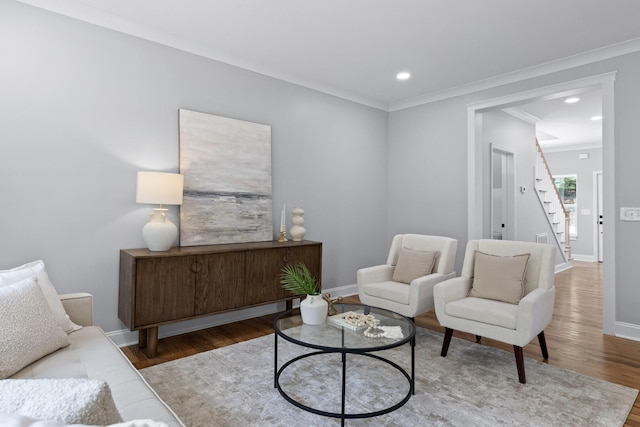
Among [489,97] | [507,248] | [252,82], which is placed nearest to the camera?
[507,248]

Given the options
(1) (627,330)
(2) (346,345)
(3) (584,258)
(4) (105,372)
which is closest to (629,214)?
(1) (627,330)

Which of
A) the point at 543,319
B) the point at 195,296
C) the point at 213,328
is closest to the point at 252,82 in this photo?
the point at 195,296

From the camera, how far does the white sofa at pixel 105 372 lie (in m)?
1.31

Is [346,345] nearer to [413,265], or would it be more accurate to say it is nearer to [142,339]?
[413,265]

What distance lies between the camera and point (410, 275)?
347 centimetres

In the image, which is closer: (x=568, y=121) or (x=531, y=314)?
(x=531, y=314)

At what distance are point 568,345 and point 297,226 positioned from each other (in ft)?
8.79

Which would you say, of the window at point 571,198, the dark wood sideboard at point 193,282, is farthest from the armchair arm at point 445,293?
the window at point 571,198

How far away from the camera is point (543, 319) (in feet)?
8.75

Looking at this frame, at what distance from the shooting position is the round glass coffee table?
196cm

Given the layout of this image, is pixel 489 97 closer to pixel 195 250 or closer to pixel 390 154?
pixel 390 154

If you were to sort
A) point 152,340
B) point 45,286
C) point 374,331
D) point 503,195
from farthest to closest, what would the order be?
1. point 503,195
2. point 152,340
3. point 374,331
4. point 45,286

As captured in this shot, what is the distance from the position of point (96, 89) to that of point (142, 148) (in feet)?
1.78

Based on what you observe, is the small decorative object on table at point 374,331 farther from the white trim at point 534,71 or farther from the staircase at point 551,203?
the staircase at point 551,203
